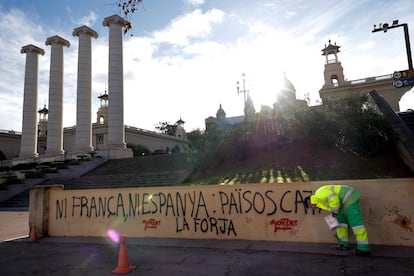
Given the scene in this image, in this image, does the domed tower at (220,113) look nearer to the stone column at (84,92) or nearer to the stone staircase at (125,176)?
the stone column at (84,92)

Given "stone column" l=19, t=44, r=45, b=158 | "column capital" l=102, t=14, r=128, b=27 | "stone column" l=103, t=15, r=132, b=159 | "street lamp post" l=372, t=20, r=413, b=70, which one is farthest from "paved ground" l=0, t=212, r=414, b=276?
"stone column" l=19, t=44, r=45, b=158

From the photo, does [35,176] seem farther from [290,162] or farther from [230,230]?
[230,230]

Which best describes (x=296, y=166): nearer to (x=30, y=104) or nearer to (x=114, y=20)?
(x=114, y=20)

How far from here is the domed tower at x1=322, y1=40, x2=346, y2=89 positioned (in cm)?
4259

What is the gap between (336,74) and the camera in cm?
4297

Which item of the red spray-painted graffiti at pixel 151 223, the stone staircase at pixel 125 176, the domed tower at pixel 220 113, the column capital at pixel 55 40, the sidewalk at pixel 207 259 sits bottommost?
the sidewalk at pixel 207 259

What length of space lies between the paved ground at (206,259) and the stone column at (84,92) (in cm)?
2702

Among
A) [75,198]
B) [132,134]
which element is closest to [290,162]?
[75,198]

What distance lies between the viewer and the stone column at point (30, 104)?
3556 cm

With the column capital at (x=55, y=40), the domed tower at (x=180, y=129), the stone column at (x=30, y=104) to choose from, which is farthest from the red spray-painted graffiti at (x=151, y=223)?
the domed tower at (x=180, y=129)

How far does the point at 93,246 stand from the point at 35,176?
18.1 meters

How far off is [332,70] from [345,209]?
141ft

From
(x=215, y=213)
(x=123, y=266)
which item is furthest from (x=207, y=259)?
(x=215, y=213)

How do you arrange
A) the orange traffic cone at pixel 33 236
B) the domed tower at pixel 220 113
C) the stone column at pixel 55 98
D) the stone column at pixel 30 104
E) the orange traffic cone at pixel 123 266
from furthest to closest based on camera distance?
the domed tower at pixel 220 113 → the stone column at pixel 30 104 → the stone column at pixel 55 98 → the orange traffic cone at pixel 33 236 → the orange traffic cone at pixel 123 266
